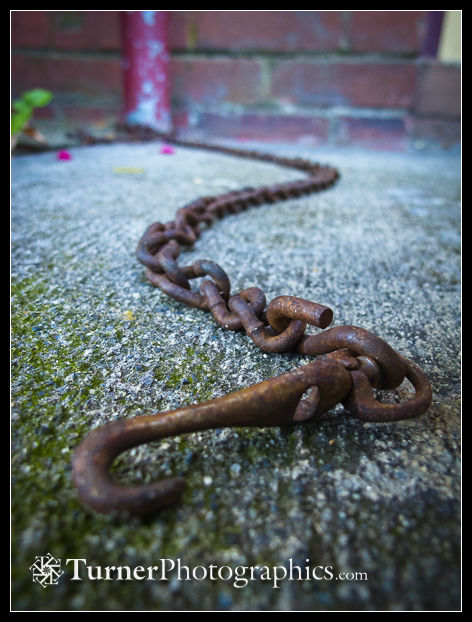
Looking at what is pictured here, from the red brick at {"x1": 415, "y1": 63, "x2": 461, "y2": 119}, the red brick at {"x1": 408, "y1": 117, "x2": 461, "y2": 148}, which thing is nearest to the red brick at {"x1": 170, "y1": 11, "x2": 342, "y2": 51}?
the red brick at {"x1": 415, "y1": 63, "x2": 461, "y2": 119}

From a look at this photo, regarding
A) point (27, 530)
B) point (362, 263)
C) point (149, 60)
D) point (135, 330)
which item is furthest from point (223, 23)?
point (27, 530)

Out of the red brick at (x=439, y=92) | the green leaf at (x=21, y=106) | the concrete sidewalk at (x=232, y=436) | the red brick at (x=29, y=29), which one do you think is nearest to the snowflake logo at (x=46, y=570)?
the concrete sidewalk at (x=232, y=436)

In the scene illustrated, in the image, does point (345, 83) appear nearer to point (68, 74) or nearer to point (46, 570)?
point (68, 74)

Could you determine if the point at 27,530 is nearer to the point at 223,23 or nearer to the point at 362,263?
the point at 362,263

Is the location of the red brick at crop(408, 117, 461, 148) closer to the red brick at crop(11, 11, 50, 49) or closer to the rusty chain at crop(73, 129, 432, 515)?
the red brick at crop(11, 11, 50, 49)

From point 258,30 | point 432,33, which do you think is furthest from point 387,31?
point 258,30

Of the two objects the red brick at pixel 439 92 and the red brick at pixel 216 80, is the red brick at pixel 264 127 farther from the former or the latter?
the red brick at pixel 439 92
